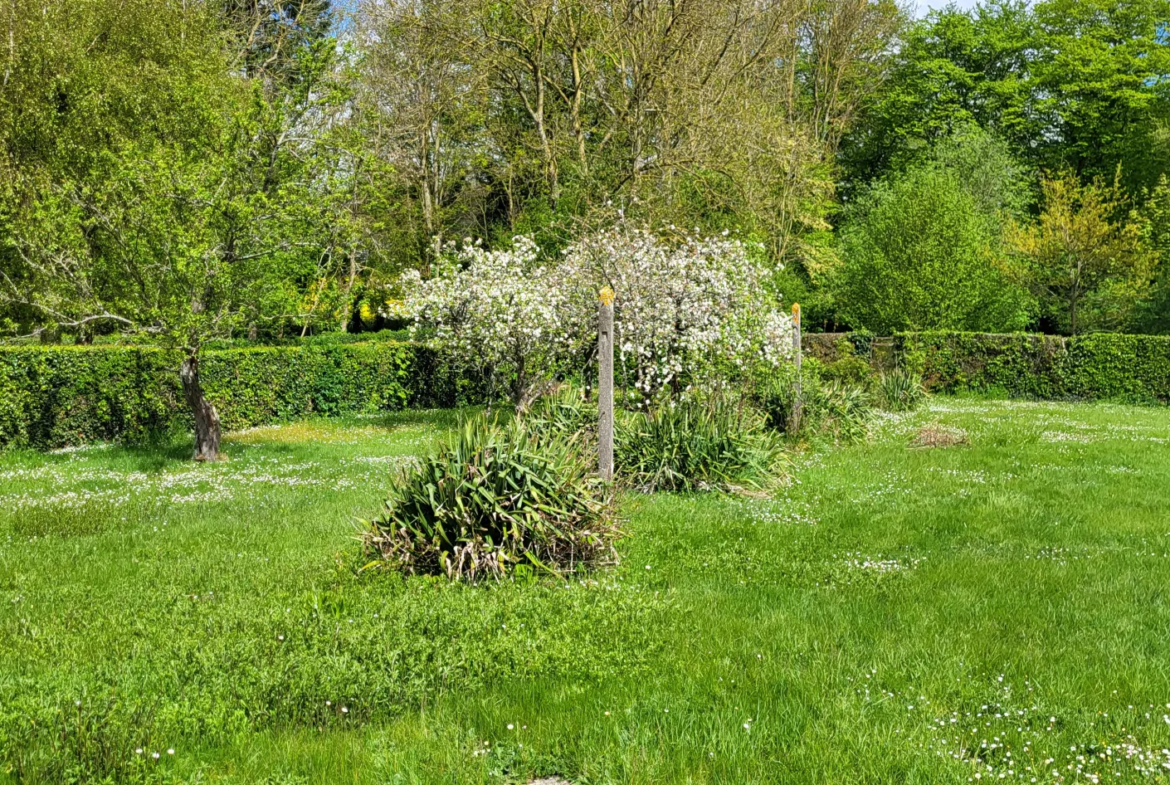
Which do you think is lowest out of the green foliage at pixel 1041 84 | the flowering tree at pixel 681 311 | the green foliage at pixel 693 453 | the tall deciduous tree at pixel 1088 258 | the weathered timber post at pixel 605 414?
the green foliage at pixel 693 453

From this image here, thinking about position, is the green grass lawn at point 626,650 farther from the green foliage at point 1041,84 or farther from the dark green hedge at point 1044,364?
the green foliage at point 1041,84

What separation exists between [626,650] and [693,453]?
17.0 feet

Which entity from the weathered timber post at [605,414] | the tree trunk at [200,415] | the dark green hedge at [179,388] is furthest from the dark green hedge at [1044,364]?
the tree trunk at [200,415]

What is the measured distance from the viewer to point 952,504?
8508mm

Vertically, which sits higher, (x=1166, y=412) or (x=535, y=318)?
(x=535, y=318)

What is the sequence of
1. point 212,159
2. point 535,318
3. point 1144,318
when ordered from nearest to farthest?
point 212,159, point 535,318, point 1144,318

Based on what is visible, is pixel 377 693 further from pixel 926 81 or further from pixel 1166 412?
pixel 926 81

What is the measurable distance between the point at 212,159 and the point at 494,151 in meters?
18.4

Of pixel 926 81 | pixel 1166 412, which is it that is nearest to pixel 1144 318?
pixel 1166 412

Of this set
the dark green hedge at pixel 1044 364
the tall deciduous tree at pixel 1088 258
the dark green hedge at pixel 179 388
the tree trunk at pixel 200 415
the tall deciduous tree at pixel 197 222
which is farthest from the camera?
the tall deciduous tree at pixel 1088 258

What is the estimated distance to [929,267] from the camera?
25.6m

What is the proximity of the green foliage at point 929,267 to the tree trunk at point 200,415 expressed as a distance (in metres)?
21.2

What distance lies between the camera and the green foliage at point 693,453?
9.37m

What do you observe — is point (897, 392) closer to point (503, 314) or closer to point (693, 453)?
point (503, 314)
